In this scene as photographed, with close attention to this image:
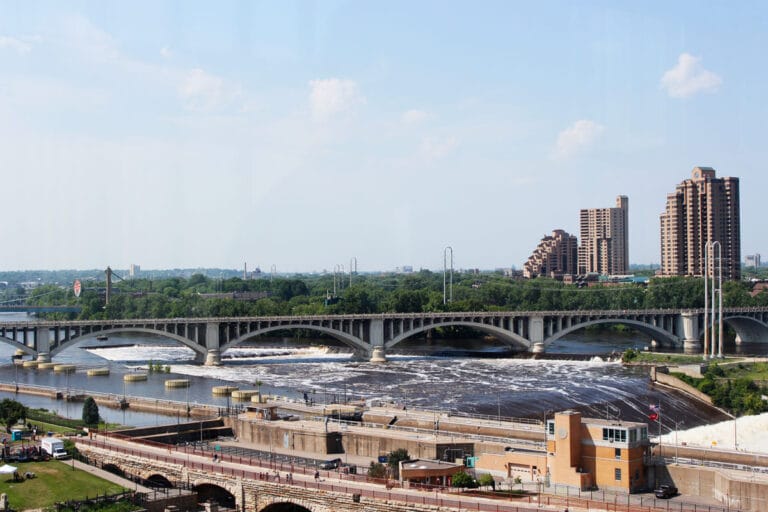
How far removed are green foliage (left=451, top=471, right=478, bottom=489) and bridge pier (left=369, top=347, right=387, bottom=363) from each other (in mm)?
79345

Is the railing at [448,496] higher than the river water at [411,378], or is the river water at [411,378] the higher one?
the railing at [448,496]

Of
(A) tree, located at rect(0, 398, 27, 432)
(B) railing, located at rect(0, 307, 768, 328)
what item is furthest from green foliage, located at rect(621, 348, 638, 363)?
(A) tree, located at rect(0, 398, 27, 432)

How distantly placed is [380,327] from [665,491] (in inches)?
3302

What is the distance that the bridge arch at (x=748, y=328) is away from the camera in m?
148

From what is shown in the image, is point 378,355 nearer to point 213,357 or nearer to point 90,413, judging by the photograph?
point 213,357

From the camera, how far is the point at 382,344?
124m

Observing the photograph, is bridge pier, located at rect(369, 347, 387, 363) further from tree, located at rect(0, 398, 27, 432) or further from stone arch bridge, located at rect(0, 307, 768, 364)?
tree, located at rect(0, 398, 27, 432)

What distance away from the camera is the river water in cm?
8131

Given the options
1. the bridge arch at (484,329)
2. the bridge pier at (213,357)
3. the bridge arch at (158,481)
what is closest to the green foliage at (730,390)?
the bridge arch at (484,329)

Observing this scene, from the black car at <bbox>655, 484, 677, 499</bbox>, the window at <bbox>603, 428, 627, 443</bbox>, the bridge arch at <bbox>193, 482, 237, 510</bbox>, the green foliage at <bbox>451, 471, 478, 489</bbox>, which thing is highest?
the window at <bbox>603, 428, 627, 443</bbox>

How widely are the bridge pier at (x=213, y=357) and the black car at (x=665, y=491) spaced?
8010cm

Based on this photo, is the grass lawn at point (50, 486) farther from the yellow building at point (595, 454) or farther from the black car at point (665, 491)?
the black car at point (665, 491)

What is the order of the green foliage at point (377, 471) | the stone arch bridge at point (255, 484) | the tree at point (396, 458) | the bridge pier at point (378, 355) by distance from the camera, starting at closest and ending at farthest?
the stone arch bridge at point (255, 484) → the green foliage at point (377, 471) → the tree at point (396, 458) → the bridge pier at point (378, 355)

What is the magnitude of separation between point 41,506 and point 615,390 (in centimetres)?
6127
